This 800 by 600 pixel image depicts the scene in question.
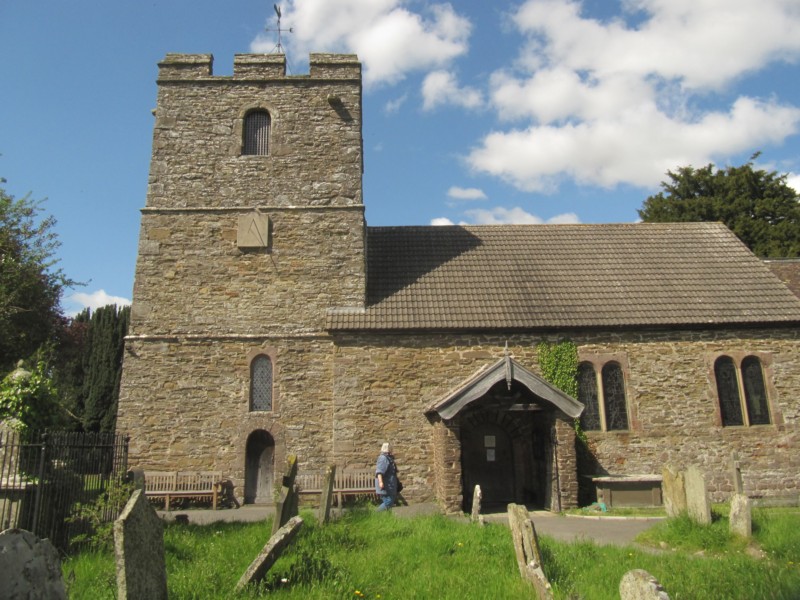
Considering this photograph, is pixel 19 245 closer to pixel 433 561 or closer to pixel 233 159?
pixel 233 159

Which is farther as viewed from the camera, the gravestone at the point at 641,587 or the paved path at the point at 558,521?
the paved path at the point at 558,521

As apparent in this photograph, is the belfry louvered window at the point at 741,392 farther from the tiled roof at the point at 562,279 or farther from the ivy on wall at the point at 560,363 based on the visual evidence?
the ivy on wall at the point at 560,363

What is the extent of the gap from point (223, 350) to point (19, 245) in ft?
Result: 46.4

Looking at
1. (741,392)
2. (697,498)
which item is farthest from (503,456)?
(741,392)

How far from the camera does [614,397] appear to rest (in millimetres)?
16109

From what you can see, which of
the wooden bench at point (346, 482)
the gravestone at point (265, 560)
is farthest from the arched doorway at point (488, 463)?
the gravestone at point (265, 560)

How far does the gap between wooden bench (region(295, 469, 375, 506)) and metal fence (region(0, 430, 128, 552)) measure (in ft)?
18.8

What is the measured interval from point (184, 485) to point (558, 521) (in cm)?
897

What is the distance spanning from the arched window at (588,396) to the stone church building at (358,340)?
61 millimetres

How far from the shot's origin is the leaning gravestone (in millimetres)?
4402

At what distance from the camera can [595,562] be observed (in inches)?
306

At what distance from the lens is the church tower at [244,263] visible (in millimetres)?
15508

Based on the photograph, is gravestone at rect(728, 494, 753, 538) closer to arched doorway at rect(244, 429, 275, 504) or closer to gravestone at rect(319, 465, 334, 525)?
gravestone at rect(319, 465, 334, 525)

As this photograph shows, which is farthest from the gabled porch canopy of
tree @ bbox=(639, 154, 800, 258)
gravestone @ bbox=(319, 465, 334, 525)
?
tree @ bbox=(639, 154, 800, 258)
